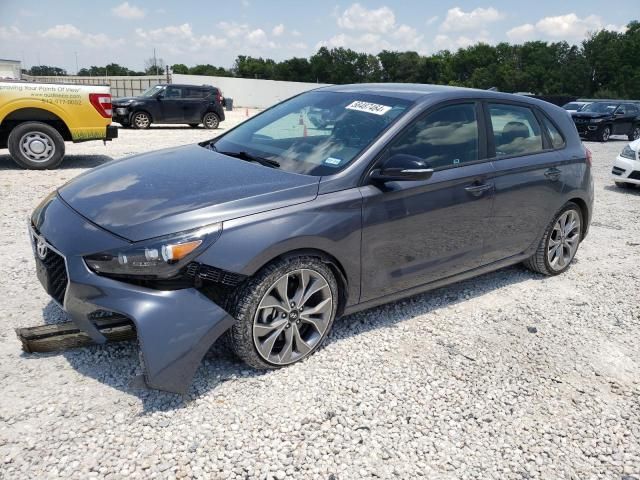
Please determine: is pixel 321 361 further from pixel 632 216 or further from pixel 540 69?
pixel 540 69

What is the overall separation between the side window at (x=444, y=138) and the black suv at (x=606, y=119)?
57.5 feet

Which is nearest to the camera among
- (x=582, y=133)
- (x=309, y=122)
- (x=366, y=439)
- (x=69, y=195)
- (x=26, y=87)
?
(x=366, y=439)

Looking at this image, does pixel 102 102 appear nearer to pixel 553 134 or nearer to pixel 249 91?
pixel 553 134

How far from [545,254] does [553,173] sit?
0.75 metres

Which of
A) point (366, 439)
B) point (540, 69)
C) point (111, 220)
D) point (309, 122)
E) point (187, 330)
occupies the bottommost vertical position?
point (366, 439)

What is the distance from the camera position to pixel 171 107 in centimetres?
1844

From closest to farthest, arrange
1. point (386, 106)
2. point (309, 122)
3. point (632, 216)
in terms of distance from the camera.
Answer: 1. point (386, 106)
2. point (309, 122)
3. point (632, 216)

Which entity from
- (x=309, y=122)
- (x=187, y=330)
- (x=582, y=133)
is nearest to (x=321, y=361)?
(x=187, y=330)

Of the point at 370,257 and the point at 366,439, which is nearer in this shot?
the point at 366,439

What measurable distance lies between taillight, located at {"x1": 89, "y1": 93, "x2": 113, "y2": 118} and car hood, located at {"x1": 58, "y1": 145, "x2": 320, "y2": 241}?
6232 millimetres

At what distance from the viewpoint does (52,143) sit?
8.84 meters

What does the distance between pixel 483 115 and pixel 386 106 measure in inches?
34.7

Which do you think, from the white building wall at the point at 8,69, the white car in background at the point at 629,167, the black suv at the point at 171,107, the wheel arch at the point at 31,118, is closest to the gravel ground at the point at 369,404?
the wheel arch at the point at 31,118

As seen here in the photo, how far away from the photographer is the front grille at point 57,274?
109 inches
